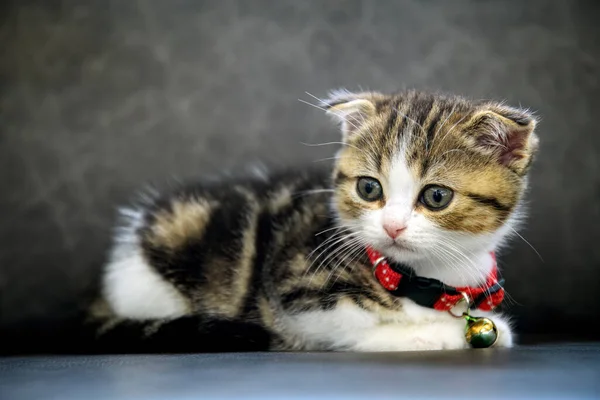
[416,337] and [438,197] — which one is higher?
[438,197]

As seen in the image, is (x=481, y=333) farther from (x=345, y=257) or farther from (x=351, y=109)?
(x=351, y=109)

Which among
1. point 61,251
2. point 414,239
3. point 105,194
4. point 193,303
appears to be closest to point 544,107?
point 414,239

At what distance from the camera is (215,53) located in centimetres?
155

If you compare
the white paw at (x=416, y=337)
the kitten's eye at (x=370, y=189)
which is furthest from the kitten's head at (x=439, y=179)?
the white paw at (x=416, y=337)

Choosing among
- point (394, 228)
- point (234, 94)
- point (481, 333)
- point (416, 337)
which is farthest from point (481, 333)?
point (234, 94)

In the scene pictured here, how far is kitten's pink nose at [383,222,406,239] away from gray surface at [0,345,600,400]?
0.61 feet

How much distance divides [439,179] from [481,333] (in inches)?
9.7

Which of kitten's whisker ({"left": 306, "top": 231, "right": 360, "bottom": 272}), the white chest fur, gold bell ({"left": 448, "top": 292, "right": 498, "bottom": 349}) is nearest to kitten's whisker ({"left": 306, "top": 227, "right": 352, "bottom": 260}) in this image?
kitten's whisker ({"left": 306, "top": 231, "right": 360, "bottom": 272})

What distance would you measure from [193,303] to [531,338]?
632 mm

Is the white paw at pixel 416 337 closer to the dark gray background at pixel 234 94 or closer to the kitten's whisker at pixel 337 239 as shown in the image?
the kitten's whisker at pixel 337 239

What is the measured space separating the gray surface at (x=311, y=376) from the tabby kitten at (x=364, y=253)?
0.15 m

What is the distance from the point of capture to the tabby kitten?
115 centimetres

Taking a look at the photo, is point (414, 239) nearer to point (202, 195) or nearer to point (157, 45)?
point (202, 195)

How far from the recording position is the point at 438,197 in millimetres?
1153
